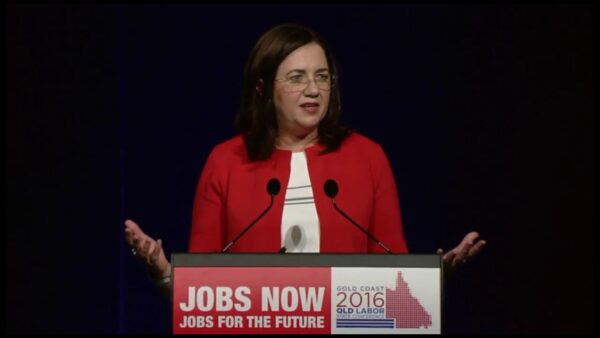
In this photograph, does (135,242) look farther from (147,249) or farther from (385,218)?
(385,218)

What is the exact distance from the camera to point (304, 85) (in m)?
3.18

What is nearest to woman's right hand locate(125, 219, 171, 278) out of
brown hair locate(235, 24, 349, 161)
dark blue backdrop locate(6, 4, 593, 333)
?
brown hair locate(235, 24, 349, 161)

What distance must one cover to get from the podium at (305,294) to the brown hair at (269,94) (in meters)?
0.72

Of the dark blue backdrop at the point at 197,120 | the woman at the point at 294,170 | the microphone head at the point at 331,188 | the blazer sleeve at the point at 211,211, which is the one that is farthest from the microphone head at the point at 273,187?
the dark blue backdrop at the point at 197,120

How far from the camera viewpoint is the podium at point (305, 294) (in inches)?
99.0

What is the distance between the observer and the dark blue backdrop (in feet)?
13.1

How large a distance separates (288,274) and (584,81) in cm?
191

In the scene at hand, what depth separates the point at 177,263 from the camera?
2547mm

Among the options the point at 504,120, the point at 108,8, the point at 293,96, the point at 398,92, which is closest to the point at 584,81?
the point at 504,120

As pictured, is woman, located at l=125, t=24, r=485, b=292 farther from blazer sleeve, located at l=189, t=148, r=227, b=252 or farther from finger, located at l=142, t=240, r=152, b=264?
finger, located at l=142, t=240, r=152, b=264

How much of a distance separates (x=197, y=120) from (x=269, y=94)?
2.66ft

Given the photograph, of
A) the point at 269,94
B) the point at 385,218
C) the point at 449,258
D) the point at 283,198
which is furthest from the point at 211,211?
the point at 449,258

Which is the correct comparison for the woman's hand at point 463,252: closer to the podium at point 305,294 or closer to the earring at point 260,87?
the podium at point 305,294

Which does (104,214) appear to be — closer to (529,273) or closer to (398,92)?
(398,92)
